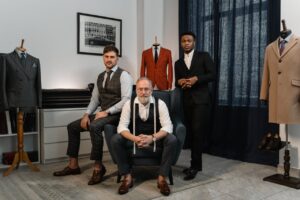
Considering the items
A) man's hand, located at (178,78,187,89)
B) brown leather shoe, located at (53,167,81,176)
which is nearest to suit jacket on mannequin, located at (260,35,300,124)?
man's hand, located at (178,78,187,89)

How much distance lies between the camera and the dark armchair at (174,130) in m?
2.66

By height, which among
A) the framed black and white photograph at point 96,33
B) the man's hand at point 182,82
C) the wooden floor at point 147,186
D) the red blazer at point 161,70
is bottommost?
the wooden floor at point 147,186

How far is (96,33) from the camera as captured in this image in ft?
14.1

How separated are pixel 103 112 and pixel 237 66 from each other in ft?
6.01

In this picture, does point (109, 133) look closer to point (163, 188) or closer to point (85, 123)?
point (85, 123)

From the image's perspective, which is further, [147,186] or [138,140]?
[147,186]

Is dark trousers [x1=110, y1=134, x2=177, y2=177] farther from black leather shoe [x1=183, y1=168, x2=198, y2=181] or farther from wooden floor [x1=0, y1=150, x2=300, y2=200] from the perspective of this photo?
black leather shoe [x1=183, y1=168, x2=198, y2=181]

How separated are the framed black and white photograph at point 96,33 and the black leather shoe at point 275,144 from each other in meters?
2.59

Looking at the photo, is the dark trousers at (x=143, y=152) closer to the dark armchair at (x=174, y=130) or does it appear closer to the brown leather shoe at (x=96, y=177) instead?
the dark armchair at (x=174, y=130)

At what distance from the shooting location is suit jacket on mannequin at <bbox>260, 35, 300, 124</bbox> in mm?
2707

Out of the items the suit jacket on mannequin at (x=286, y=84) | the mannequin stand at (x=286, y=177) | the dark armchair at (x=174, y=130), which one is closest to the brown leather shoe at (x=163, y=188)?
the dark armchair at (x=174, y=130)

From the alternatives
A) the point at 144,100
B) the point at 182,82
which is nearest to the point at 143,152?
the point at 144,100

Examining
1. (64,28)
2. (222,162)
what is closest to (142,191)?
(222,162)

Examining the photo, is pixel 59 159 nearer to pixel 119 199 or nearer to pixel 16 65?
pixel 16 65
